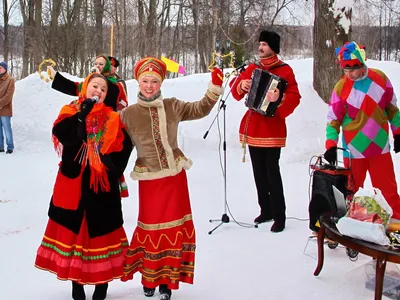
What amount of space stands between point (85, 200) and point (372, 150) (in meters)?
2.39

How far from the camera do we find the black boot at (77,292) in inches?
115

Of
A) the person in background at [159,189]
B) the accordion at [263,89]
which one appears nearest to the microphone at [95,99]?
the person in background at [159,189]

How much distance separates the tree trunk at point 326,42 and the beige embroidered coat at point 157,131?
5760 millimetres

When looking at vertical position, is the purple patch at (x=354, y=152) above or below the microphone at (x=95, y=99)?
below

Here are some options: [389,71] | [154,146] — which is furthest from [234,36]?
[154,146]

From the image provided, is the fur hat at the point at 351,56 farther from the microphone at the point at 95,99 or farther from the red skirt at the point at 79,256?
the red skirt at the point at 79,256

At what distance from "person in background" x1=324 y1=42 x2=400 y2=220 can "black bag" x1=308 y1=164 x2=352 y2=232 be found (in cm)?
21

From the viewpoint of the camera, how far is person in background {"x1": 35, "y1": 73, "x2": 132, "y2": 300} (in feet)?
9.06

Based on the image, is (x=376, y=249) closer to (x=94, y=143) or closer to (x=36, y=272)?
(x=94, y=143)

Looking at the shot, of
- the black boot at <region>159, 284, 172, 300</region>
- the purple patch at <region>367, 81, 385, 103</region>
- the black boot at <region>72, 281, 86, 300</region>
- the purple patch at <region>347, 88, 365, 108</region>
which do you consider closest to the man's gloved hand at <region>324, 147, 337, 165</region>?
the purple patch at <region>347, 88, 365, 108</region>

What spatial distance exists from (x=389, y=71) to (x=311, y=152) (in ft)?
12.2

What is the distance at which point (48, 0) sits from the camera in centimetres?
2191

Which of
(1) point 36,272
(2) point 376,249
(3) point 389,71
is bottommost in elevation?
(1) point 36,272

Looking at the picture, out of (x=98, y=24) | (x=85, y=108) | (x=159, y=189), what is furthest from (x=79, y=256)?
(x=98, y=24)
